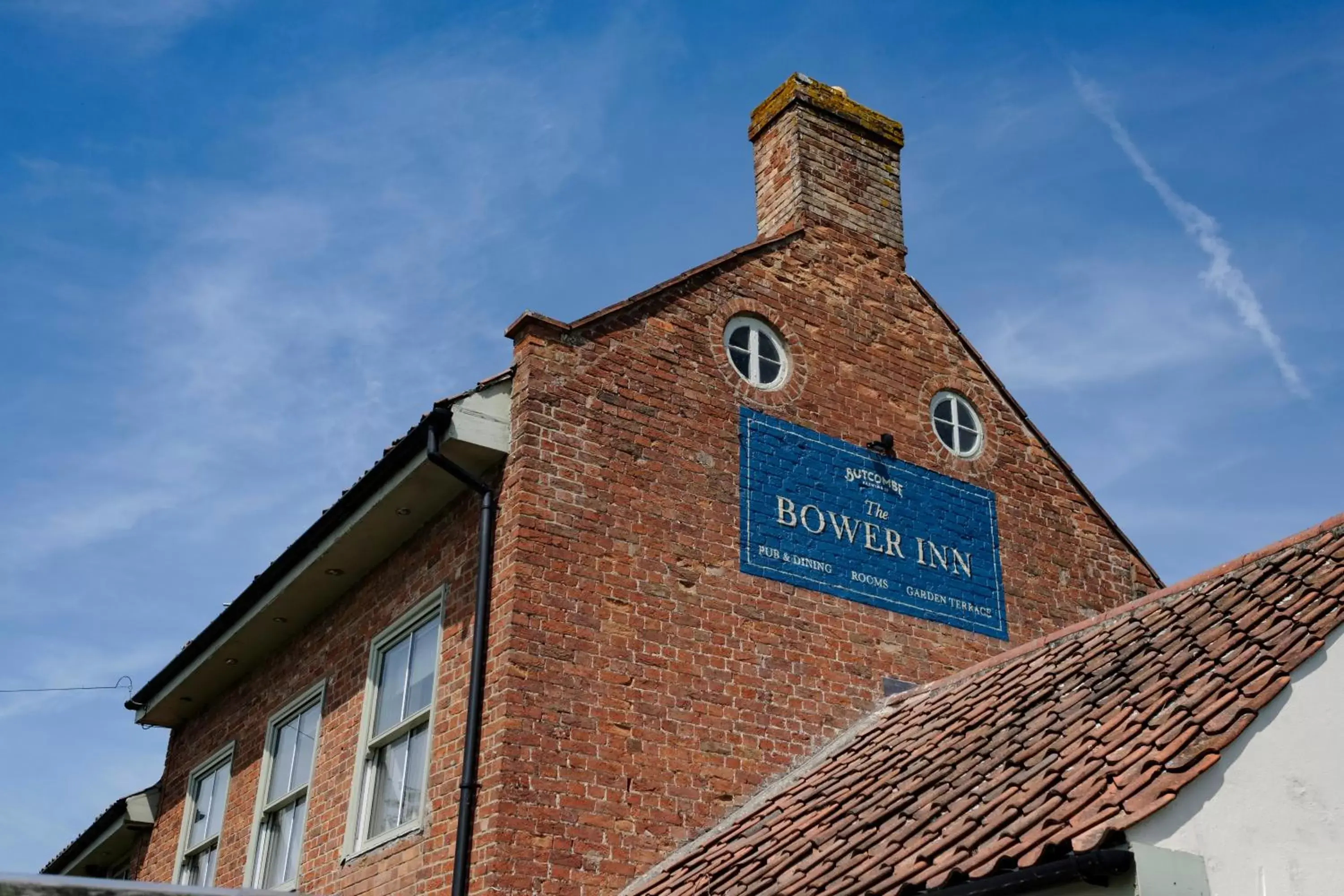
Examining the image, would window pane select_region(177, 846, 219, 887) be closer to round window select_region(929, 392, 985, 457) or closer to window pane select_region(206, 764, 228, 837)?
window pane select_region(206, 764, 228, 837)

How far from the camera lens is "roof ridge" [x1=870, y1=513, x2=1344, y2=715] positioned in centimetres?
843

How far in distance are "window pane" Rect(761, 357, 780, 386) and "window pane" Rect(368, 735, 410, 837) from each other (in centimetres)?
430

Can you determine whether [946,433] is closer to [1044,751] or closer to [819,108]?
[819,108]

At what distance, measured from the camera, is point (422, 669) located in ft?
35.7

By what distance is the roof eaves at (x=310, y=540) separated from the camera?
1042 cm

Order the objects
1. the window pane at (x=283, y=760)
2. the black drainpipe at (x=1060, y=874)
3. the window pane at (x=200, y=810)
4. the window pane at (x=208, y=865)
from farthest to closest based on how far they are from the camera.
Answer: the window pane at (x=200, y=810), the window pane at (x=208, y=865), the window pane at (x=283, y=760), the black drainpipe at (x=1060, y=874)

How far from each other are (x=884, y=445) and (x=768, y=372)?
4.17 feet

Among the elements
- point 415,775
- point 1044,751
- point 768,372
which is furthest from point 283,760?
point 1044,751

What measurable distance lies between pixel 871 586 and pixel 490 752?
3.89 m

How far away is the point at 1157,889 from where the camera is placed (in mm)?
5449

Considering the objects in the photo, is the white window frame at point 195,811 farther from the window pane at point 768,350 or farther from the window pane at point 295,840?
the window pane at point 768,350

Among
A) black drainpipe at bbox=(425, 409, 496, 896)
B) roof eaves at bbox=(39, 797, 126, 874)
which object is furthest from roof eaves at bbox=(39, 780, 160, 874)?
black drainpipe at bbox=(425, 409, 496, 896)

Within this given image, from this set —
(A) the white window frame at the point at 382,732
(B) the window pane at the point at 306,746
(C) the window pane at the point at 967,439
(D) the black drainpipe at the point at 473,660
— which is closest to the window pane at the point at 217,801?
(B) the window pane at the point at 306,746

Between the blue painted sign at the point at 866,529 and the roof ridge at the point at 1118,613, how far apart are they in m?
0.98
